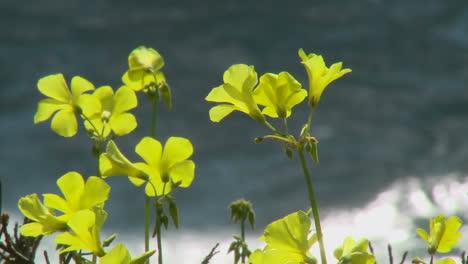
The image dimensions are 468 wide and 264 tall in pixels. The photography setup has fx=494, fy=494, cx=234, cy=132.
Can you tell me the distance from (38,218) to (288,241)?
0.73 m

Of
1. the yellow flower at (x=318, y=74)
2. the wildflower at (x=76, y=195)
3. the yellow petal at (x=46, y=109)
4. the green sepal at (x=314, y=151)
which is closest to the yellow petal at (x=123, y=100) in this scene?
the yellow petal at (x=46, y=109)

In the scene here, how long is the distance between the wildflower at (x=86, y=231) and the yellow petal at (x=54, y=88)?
86 cm

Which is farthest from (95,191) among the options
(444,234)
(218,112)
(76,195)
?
(444,234)

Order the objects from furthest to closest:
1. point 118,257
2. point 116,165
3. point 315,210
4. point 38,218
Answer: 1. point 38,218
2. point 116,165
3. point 118,257
4. point 315,210

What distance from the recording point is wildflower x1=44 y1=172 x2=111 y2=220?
1.37 meters

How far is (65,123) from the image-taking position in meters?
2.01

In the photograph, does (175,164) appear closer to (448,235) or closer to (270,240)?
(270,240)

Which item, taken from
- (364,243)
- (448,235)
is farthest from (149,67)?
(448,235)

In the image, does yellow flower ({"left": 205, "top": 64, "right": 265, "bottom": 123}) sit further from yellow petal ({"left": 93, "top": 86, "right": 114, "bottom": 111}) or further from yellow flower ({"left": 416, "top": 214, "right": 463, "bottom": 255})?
yellow flower ({"left": 416, "top": 214, "right": 463, "bottom": 255})

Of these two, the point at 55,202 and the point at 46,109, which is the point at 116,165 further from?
the point at 46,109

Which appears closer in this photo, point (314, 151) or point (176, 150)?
point (314, 151)

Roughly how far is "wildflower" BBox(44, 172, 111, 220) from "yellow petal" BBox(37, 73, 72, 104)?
0.65m

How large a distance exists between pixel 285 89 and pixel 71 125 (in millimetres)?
1068

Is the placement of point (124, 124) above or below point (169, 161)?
above
